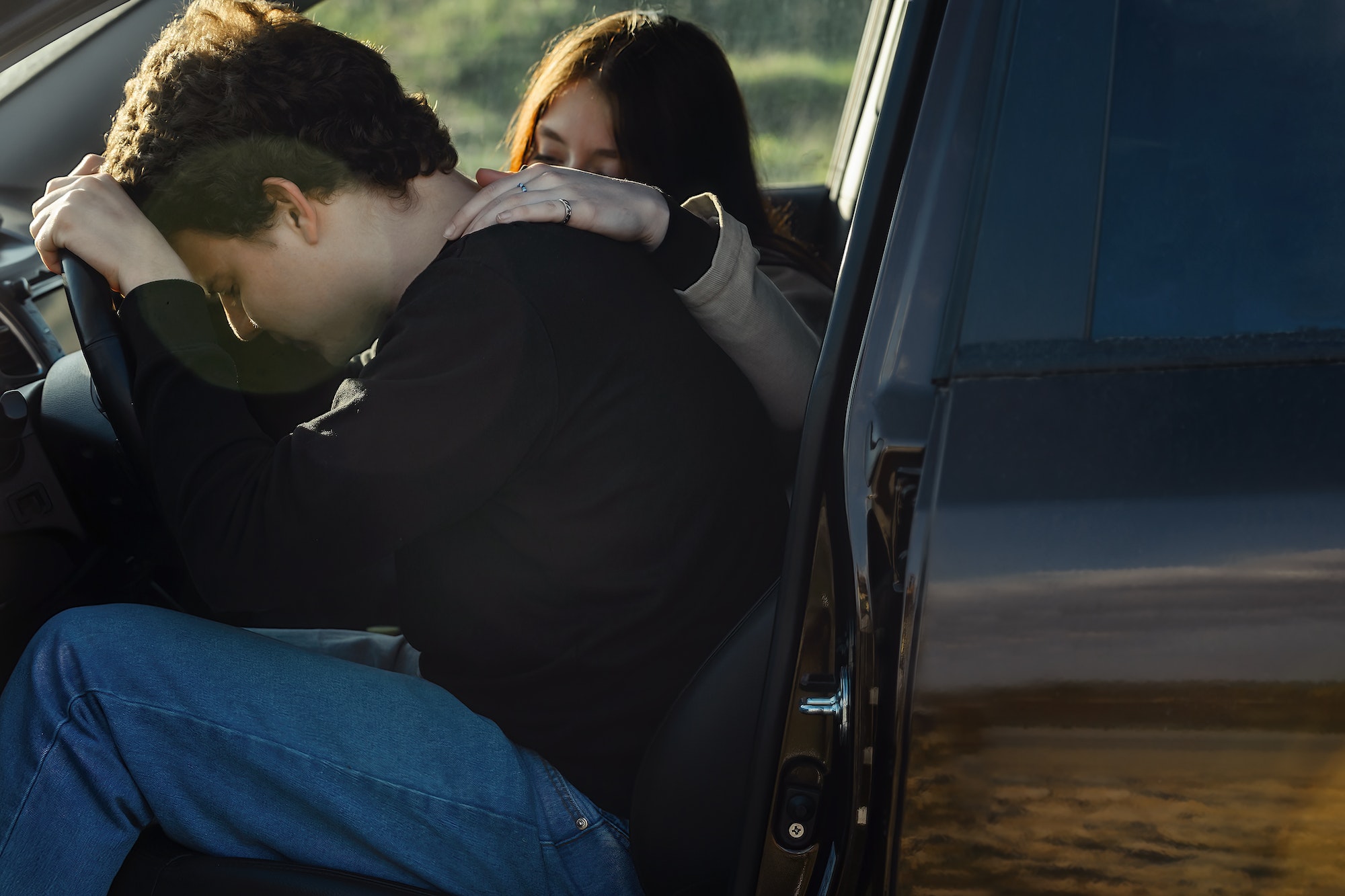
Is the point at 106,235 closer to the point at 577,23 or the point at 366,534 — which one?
the point at 366,534

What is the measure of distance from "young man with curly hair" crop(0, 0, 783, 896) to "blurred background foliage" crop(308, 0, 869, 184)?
0.24 metres

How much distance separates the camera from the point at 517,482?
3.78ft

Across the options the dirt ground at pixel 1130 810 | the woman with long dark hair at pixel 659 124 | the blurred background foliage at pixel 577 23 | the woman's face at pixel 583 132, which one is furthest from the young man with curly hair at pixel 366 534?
the woman's face at pixel 583 132

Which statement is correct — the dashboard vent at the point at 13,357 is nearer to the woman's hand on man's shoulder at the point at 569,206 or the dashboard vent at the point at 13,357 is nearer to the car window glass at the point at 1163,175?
the woman's hand on man's shoulder at the point at 569,206

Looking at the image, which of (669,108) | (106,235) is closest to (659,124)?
(669,108)

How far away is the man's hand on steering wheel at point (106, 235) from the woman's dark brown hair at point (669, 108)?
1.03m

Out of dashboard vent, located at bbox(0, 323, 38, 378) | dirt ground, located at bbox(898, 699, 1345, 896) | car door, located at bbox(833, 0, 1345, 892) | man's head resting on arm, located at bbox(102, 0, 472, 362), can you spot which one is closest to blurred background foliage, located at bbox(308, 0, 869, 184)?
man's head resting on arm, located at bbox(102, 0, 472, 362)

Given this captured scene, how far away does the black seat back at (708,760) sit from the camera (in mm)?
1125

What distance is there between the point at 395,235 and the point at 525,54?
17.8 feet

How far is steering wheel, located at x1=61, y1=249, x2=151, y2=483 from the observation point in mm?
1176

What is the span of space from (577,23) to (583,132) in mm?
444

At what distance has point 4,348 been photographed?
5.05ft

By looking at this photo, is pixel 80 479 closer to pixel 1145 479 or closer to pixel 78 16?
pixel 78 16

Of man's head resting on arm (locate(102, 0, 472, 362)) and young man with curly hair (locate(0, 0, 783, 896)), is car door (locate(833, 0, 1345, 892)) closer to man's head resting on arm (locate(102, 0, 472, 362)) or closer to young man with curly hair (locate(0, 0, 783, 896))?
young man with curly hair (locate(0, 0, 783, 896))
